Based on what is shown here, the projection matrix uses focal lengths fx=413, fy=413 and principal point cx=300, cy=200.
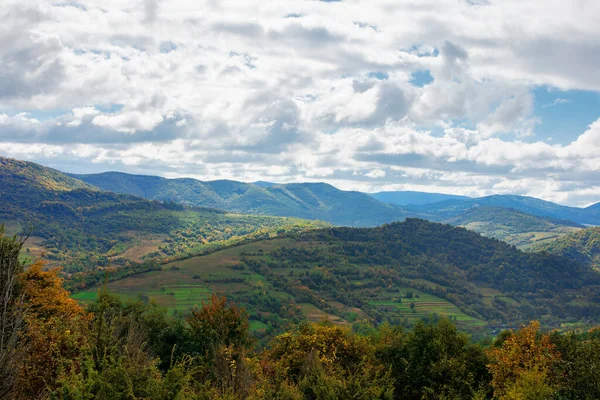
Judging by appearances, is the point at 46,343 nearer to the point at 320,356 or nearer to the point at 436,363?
the point at 320,356

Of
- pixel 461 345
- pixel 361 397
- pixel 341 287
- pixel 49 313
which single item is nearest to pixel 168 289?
pixel 341 287

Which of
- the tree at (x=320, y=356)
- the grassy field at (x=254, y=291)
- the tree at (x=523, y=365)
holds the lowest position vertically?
the grassy field at (x=254, y=291)

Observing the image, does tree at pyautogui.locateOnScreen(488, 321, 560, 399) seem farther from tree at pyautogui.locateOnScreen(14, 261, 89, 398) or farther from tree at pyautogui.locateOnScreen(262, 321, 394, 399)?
tree at pyautogui.locateOnScreen(14, 261, 89, 398)

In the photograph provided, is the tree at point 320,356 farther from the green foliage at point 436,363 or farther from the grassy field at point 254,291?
the grassy field at point 254,291

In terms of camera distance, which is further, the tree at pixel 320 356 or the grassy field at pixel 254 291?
the grassy field at pixel 254 291

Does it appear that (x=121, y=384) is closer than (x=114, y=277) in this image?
Yes

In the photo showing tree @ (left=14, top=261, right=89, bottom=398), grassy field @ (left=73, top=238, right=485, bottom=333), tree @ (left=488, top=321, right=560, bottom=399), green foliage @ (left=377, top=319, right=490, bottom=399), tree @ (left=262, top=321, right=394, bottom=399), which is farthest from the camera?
grassy field @ (left=73, top=238, right=485, bottom=333)

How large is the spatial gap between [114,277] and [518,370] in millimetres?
154492

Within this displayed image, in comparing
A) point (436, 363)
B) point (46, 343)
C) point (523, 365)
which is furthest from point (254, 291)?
point (46, 343)

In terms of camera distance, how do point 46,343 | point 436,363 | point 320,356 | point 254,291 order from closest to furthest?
point 46,343
point 436,363
point 320,356
point 254,291

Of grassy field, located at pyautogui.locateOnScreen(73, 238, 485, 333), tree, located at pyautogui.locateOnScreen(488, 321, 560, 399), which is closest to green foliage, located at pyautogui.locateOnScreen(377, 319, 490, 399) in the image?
tree, located at pyautogui.locateOnScreen(488, 321, 560, 399)

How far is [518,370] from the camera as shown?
99.5 feet

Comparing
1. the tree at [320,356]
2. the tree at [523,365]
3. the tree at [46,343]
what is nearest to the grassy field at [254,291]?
the tree at [320,356]

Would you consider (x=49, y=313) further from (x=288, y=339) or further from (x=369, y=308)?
(x=369, y=308)
